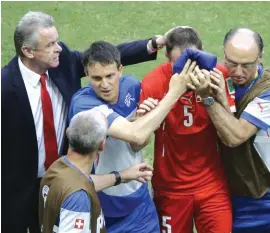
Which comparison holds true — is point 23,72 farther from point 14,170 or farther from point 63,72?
point 14,170

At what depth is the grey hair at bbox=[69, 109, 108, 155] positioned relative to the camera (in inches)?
182

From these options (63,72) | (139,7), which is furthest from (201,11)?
(63,72)

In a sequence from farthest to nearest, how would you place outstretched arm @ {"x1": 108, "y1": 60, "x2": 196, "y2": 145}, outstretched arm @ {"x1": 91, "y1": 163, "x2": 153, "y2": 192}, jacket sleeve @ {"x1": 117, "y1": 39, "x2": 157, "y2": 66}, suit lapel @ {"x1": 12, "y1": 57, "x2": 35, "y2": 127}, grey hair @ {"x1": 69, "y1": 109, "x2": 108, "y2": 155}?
jacket sleeve @ {"x1": 117, "y1": 39, "x2": 157, "y2": 66}
suit lapel @ {"x1": 12, "y1": 57, "x2": 35, "y2": 127}
outstretched arm @ {"x1": 91, "y1": 163, "x2": 153, "y2": 192}
outstretched arm @ {"x1": 108, "y1": 60, "x2": 196, "y2": 145}
grey hair @ {"x1": 69, "y1": 109, "x2": 108, "y2": 155}

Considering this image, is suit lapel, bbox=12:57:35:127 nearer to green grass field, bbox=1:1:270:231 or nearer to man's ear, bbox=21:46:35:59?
man's ear, bbox=21:46:35:59

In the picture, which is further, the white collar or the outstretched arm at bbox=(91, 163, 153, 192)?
the white collar

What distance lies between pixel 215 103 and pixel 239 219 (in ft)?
3.47

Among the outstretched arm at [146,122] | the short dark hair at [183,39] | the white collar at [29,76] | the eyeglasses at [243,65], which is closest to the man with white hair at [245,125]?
the eyeglasses at [243,65]

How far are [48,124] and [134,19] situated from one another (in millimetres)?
8718

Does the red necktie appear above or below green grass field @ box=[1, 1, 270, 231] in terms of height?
above

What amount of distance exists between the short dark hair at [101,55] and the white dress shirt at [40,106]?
1.68 ft

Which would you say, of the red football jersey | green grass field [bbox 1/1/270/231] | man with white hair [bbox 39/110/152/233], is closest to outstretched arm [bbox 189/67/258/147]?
the red football jersey

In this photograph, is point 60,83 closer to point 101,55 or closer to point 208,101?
point 101,55

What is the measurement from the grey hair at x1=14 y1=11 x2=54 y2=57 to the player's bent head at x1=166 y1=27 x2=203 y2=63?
0.91 m

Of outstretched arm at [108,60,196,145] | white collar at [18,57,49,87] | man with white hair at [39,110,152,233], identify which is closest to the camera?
man with white hair at [39,110,152,233]
